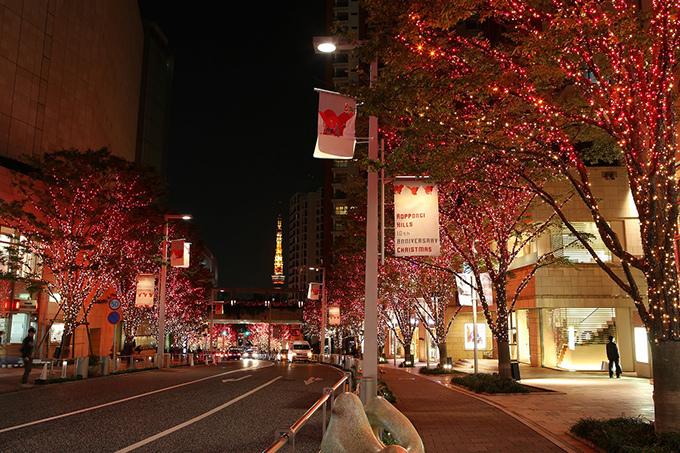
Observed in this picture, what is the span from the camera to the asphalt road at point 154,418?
855 centimetres

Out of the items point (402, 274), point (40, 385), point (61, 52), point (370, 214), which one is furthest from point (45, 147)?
point (370, 214)

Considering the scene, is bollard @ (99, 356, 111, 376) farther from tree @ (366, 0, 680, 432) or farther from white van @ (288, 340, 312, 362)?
white van @ (288, 340, 312, 362)

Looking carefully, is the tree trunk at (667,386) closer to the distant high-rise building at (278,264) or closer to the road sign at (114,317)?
the road sign at (114,317)

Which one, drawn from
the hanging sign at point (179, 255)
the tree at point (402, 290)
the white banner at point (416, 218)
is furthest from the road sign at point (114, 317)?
the white banner at point (416, 218)

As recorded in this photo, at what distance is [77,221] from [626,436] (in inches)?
996

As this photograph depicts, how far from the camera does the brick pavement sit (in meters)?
8.81

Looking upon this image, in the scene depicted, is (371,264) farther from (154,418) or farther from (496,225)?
(496,225)

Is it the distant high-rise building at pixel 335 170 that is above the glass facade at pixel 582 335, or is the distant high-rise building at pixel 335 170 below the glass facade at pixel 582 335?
above

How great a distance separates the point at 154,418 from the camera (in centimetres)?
1109

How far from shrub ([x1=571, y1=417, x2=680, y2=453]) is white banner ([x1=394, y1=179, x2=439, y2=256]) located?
411 cm

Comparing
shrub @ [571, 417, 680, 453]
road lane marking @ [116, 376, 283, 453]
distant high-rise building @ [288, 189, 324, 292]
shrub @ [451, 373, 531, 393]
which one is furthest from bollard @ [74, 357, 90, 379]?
distant high-rise building @ [288, 189, 324, 292]

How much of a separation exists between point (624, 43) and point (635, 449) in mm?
5650

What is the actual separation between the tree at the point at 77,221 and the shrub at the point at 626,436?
21.5 m

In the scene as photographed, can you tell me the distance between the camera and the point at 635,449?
725 centimetres
